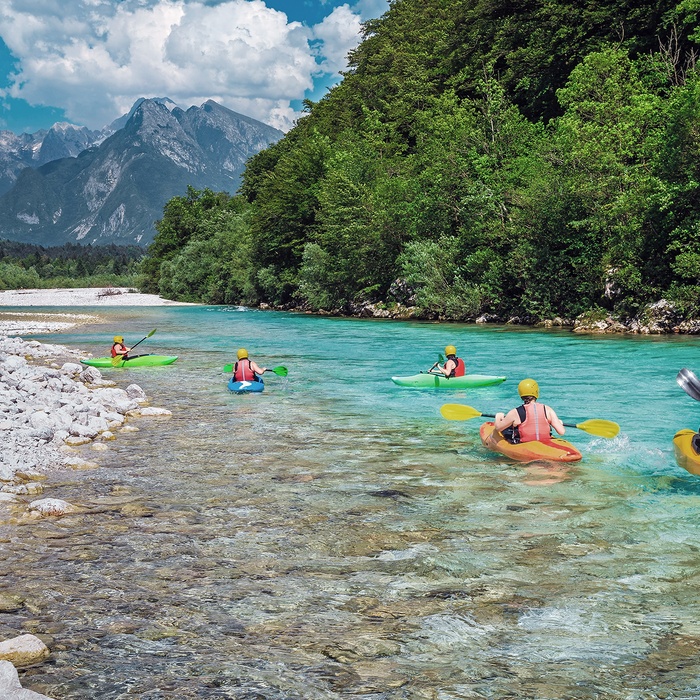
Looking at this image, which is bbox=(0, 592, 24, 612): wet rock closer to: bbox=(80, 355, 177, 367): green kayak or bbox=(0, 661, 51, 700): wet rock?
bbox=(0, 661, 51, 700): wet rock

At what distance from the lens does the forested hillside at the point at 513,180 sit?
27391 millimetres

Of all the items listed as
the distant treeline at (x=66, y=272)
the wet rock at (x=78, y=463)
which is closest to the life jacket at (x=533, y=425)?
the wet rock at (x=78, y=463)

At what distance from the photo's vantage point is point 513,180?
3534 centimetres

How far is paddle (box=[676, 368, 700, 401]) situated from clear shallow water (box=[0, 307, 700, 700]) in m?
0.95

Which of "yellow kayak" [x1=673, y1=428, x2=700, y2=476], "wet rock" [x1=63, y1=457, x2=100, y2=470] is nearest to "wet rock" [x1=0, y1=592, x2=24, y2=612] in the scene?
"wet rock" [x1=63, y1=457, x2=100, y2=470]

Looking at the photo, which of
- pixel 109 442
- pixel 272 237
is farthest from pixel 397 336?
pixel 272 237

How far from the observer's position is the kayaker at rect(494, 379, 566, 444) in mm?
9391

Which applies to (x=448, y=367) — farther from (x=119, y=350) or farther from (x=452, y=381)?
(x=119, y=350)

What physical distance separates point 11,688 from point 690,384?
7.91m

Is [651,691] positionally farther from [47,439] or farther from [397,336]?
[397,336]

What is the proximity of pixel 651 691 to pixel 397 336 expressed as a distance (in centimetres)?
2561

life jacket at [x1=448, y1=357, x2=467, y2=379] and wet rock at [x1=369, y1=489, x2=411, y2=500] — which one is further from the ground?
life jacket at [x1=448, y1=357, x2=467, y2=379]

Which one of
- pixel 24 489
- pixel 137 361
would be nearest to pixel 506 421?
pixel 24 489

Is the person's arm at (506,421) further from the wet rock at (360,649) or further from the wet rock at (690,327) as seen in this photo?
the wet rock at (690,327)
